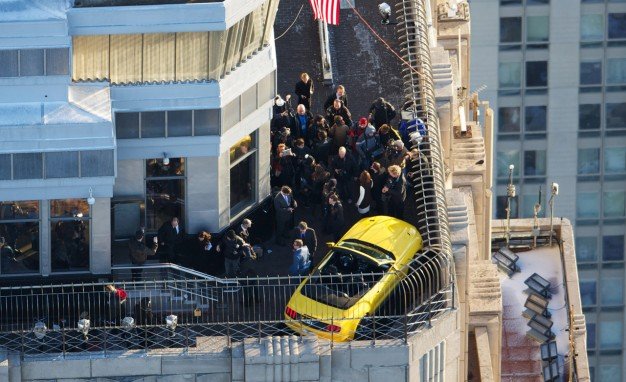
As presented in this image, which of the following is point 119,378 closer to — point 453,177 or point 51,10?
point 51,10

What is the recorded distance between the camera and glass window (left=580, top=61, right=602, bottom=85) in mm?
163125

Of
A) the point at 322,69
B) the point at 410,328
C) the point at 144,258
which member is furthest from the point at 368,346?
the point at 322,69

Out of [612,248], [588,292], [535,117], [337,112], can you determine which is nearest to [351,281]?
[337,112]

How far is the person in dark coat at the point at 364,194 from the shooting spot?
10125 cm

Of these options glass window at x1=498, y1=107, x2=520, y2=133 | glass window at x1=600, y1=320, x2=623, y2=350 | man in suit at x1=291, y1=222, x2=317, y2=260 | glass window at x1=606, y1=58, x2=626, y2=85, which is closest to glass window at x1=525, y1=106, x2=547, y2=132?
glass window at x1=498, y1=107, x2=520, y2=133

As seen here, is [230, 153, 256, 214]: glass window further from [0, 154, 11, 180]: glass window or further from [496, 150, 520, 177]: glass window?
[496, 150, 520, 177]: glass window

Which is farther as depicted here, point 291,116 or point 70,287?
point 291,116

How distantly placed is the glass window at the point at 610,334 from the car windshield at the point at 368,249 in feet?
219

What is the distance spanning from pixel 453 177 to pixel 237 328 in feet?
67.3

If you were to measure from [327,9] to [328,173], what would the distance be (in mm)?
6239

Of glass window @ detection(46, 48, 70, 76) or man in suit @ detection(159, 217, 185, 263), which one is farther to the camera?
man in suit @ detection(159, 217, 185, 263)

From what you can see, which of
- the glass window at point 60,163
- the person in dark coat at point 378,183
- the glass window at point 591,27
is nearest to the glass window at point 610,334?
the glass window at point 591,27

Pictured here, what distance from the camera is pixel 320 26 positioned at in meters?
114

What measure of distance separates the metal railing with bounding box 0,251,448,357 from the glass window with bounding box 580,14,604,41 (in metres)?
66.4
